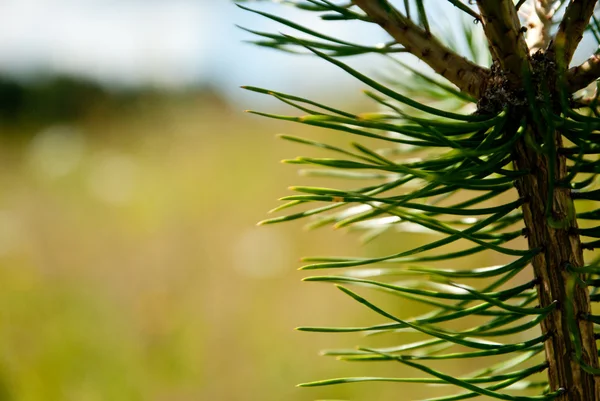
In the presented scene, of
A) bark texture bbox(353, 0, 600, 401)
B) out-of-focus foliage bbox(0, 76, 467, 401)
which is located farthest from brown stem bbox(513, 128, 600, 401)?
out-of-focus foliage bbox(0, 76, 467, 401)

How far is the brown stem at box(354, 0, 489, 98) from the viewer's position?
157 mm

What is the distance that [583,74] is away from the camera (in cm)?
15

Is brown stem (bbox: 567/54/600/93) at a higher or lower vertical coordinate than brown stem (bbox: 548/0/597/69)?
lower

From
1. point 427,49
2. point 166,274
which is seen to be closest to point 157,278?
point 166,274

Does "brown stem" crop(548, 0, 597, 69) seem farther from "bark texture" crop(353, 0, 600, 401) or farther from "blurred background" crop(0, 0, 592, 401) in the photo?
"blurred background" crop(0, 0, 592, 401)

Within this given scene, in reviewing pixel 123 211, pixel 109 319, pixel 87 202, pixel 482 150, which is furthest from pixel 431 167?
pixel 87 202

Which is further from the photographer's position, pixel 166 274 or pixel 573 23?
pixel 166 274

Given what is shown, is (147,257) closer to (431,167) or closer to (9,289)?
(9,289)

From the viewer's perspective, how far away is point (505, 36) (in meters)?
0.14

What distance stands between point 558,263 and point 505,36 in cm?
6

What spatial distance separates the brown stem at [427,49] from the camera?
157 mm

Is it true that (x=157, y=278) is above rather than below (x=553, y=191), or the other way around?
above

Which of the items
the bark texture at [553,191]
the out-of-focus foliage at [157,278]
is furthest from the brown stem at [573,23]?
the out-of-focus foliage at [157,278]

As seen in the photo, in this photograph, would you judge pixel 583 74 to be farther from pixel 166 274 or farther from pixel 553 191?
pixel 166 274
